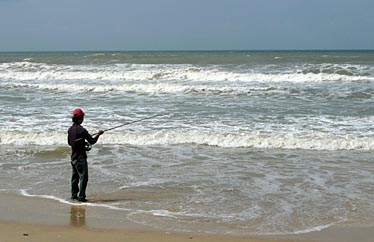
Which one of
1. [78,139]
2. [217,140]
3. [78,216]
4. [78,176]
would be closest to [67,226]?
[78,216]

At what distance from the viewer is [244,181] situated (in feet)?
26.8

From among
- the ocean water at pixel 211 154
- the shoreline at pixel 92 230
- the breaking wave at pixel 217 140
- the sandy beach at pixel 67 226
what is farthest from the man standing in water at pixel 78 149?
the breaking wave at pixel 217 140

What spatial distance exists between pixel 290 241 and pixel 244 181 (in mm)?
2789

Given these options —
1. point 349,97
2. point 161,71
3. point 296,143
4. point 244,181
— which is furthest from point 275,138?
point 161,71

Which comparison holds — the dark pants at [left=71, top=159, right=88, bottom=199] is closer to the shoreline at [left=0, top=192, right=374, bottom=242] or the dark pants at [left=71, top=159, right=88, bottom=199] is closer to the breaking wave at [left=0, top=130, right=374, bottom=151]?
the shoreline at [left=0, top=192, right=374, bottom=242]

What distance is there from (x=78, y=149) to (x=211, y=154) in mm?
3656

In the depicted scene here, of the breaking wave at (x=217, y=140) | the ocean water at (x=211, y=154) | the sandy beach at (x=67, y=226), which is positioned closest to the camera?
the sandy beach at (x=67, y=226)

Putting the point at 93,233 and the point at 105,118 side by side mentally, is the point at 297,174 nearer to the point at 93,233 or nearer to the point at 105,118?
the point at 93,233

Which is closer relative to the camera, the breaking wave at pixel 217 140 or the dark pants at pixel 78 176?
the dark pants at pixel 78 176

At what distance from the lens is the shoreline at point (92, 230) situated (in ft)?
17.7

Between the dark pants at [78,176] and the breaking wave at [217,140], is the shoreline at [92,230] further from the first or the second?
the breaking wave at [217,140]

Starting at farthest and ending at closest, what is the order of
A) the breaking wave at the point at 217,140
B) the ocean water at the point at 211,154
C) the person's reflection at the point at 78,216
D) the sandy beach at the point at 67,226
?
the breaking wave at the point at 217,140 → the ocean water at the point at 211,154 → the person's reflection at the point at 78,216 → the sandy beach at the point at 67,226

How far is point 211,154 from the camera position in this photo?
34.1 feet

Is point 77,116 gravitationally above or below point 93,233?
above
